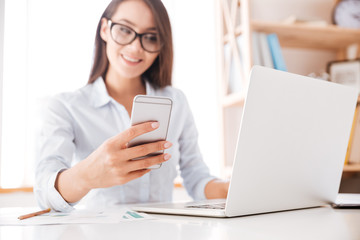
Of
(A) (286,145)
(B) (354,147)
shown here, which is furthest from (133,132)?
(B) (354,147)

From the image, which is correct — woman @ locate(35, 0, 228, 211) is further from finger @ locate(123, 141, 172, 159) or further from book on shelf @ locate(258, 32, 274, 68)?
book on shelf @ locate(258, 32, 274, 68)

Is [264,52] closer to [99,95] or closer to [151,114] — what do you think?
[99,95]

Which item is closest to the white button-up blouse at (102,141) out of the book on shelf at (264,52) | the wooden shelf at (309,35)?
the book on shelf at (264,52)

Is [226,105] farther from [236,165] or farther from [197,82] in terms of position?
[236,165]

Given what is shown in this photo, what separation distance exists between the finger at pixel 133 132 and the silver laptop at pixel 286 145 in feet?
0.55

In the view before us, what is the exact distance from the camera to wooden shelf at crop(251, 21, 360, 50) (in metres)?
1.92

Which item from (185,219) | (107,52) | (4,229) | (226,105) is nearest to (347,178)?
(226,105)

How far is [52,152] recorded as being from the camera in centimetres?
100

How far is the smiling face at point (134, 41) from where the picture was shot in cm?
130

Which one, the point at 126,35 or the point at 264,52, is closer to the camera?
the point at 126,35

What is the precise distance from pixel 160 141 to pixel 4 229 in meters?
0.35

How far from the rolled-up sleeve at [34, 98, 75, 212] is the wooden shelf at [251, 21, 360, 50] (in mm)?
1144

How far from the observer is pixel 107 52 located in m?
1.34

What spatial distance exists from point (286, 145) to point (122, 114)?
0.69 metres
